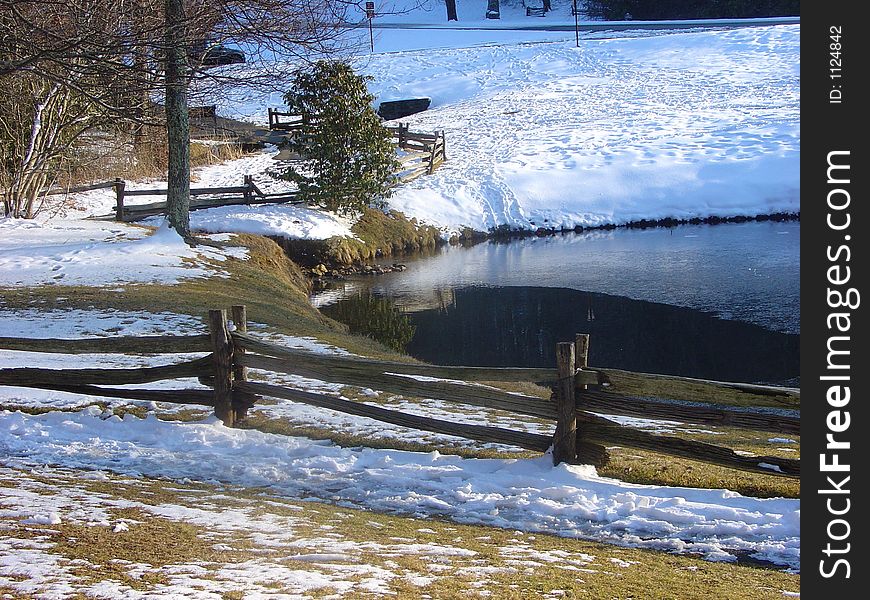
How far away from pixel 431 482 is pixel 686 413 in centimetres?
232

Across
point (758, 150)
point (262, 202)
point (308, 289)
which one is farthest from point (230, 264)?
point (758, 150)

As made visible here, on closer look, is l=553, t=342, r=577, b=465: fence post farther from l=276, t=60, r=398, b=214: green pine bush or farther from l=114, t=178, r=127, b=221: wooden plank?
l=114, t=178, r=127, b=221: wooden plank

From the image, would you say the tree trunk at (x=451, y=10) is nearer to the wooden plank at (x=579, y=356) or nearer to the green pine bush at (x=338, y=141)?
the green pine bush at (x=338, y=141)

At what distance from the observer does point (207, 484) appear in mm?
8305

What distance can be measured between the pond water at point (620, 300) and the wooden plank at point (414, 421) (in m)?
7.55

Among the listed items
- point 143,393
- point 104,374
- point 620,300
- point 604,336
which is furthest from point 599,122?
point 104,374

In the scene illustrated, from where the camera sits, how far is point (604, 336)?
61.6 feet

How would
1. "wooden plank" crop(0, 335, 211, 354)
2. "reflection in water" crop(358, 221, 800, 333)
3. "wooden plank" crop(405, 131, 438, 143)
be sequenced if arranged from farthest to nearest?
"wooden plank" crop(405, 131, 438, 143), "reflection in water" crop(358, 221, 800, 333), "wooden plank" crop(0, 335, 211, 354)

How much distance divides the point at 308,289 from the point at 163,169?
1564 centimetres

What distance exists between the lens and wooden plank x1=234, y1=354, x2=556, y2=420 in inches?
342

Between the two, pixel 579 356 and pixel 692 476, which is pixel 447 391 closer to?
pixel 579 356

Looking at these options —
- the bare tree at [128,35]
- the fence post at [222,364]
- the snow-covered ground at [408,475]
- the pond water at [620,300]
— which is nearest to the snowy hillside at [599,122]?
the pond water at [620,300]

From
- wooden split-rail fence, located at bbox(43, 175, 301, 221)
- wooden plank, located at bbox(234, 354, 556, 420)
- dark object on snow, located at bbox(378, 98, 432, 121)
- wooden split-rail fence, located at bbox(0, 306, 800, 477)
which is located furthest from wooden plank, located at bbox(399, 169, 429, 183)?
wooden plank, located at bbox(234, 354, 556, 420)

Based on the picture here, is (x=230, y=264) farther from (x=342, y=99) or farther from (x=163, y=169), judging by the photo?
(x=163, y=169)
